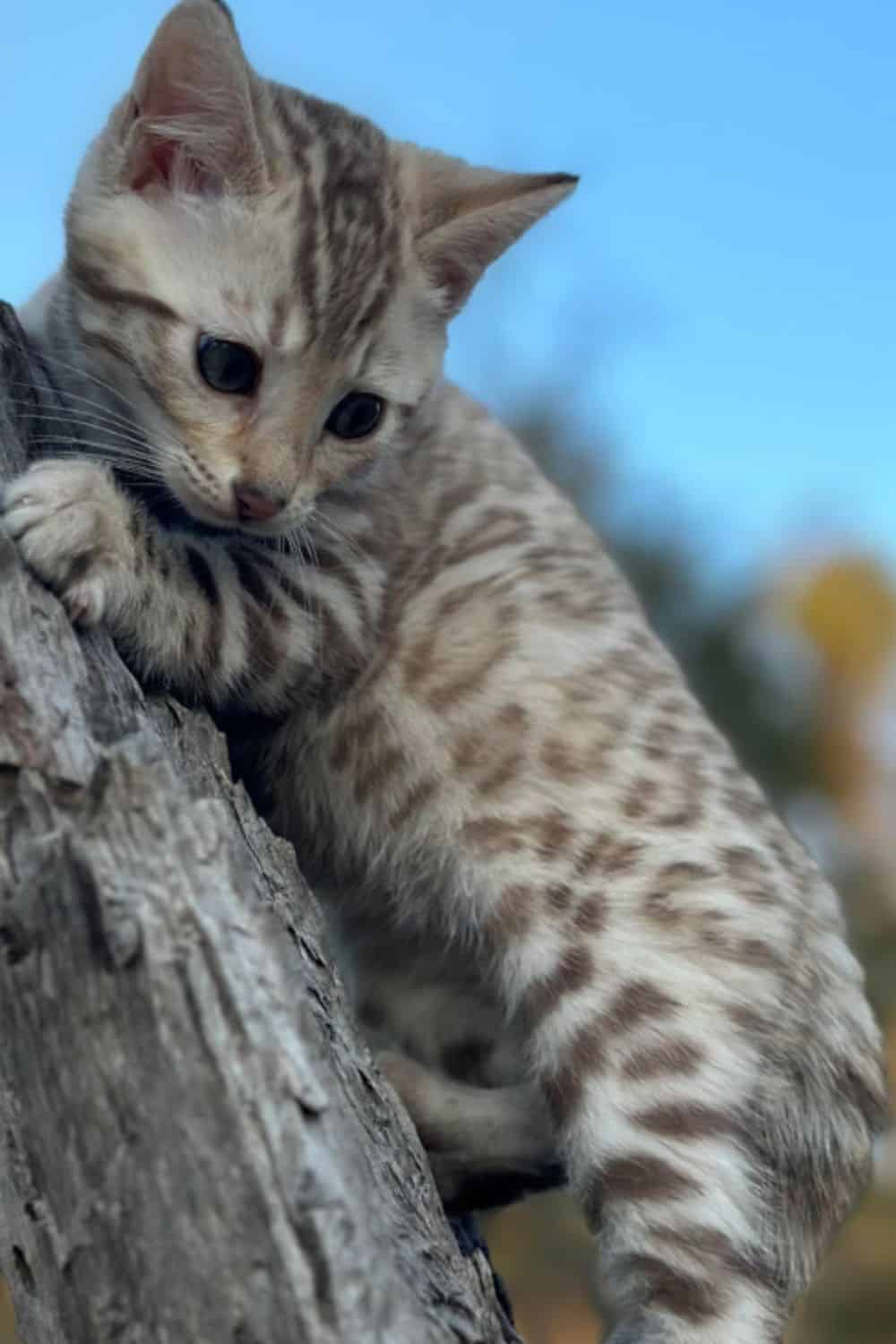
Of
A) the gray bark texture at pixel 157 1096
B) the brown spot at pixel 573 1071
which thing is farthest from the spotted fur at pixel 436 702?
the gray bark texture at pixel 157 1096

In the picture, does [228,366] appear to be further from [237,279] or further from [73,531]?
[73,531]

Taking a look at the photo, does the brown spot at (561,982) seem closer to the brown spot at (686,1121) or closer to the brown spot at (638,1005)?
the brown spot at (638,1005)

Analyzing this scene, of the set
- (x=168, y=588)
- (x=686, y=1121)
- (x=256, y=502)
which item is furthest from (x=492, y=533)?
(x=686, y=1121)

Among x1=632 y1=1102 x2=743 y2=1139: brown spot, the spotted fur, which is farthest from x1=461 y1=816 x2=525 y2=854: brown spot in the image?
x1=632 y1=1102 x2=743 y2=1139: brown spot


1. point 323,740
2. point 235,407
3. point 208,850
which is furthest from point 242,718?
point 208,850

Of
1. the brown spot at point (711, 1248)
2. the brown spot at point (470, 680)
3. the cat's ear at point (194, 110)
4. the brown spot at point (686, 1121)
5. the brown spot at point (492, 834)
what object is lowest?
the brown spot at point (711, 1248)

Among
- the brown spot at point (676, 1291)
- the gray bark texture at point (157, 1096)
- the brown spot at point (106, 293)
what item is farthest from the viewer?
the brown spot at point (106, 293)

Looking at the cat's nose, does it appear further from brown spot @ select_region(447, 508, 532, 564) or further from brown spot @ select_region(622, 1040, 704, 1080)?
brown spot @ select_region(622, 1040, 704, 1080)
